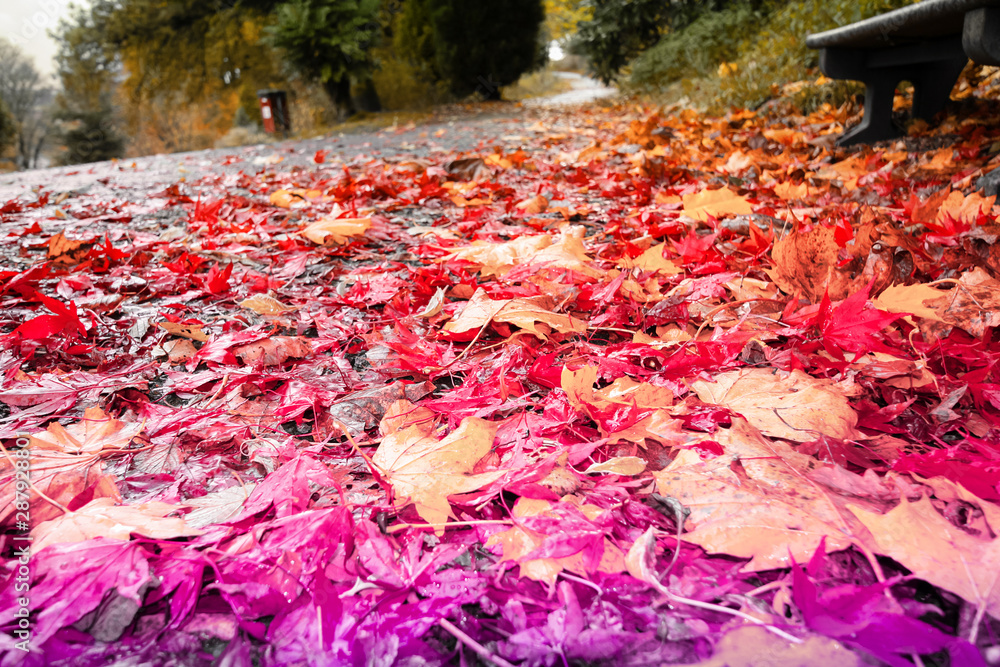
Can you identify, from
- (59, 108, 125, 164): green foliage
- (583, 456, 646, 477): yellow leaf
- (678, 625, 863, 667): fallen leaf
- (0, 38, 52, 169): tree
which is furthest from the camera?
(0, 38, 52, 169): tree

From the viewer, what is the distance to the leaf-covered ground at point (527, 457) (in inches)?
20.9

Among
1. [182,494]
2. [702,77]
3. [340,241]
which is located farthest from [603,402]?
[702,77]

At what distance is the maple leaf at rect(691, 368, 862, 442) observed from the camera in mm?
746

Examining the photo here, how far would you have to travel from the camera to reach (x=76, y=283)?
154 cm

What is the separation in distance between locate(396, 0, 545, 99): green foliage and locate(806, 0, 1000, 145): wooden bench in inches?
362

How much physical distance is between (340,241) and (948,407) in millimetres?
1732

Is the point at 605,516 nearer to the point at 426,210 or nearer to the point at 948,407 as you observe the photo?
the point at 948,407

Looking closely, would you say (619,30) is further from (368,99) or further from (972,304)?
(972,304)

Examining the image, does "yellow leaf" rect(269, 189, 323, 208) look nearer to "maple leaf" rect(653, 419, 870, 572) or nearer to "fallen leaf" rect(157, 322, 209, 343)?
"fallen leaf" rect(157, 322, 209, 343)

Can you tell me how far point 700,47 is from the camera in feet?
24.3

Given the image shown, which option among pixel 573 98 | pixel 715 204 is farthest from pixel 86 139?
pixel 715 204

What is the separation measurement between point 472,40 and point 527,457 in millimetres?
12026

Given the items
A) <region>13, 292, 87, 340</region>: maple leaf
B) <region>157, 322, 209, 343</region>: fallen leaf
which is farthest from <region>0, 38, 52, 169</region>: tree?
<region>157, 322, 209, 343</region>: fallen leaf

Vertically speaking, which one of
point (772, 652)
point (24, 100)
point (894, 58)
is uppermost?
point (24, 100)
